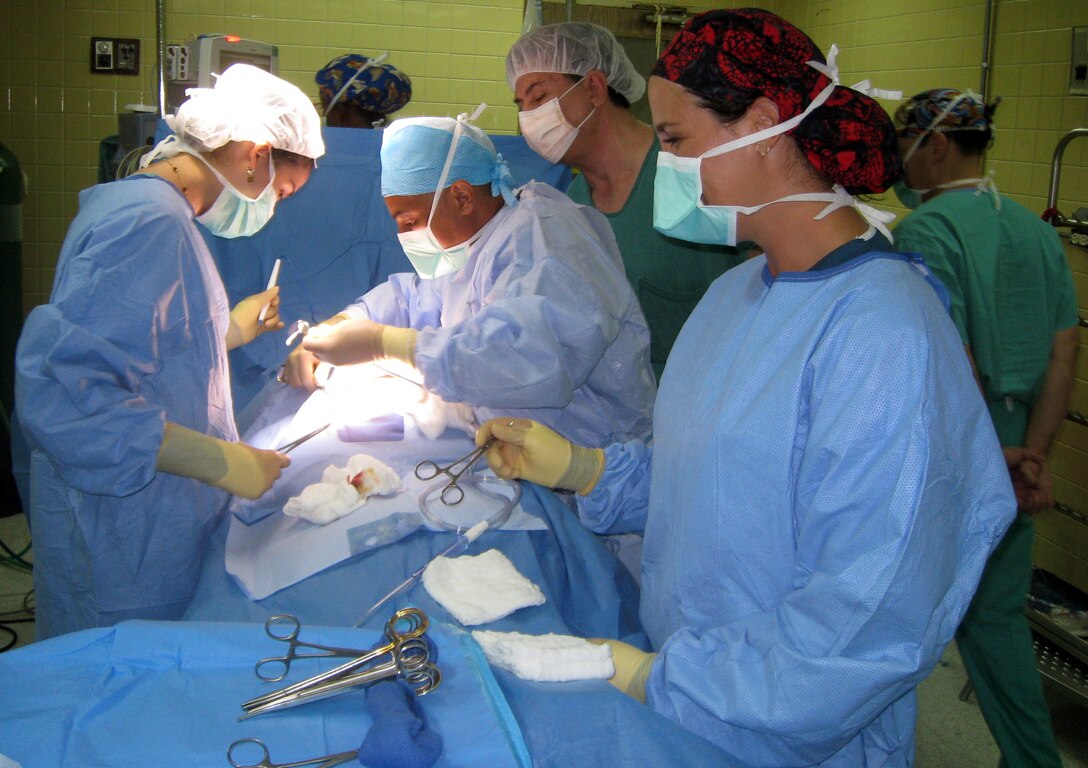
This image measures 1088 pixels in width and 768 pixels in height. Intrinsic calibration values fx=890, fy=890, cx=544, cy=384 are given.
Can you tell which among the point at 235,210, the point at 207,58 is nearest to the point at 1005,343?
the point at 235,210

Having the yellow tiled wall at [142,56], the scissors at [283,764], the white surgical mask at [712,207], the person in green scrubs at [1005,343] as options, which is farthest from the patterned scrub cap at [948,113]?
the yellow tiled wall at [142,56]

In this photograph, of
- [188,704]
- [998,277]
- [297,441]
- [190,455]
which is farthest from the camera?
[998,277]

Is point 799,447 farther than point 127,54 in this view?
No

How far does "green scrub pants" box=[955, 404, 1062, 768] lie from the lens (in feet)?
7.46

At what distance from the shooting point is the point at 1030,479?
2.39 m

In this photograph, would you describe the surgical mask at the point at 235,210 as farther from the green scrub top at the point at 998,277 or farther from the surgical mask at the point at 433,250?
the green scrub top at the point at 998,277

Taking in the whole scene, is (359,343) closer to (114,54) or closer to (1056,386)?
(1056,386)

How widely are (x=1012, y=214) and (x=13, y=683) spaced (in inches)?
95.3

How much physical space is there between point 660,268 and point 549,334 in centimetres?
82

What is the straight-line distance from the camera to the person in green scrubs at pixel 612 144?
104 inches

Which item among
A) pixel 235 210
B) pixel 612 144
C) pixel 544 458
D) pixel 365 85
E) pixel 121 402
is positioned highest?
pixel 365 85

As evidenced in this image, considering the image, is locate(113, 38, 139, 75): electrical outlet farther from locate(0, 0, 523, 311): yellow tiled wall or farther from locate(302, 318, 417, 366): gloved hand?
locate(302, 318, 417, 366): gloved hand

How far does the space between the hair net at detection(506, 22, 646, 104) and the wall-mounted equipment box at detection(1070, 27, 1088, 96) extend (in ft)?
5.83

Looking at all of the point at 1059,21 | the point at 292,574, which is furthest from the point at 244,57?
the point at 1059,21
